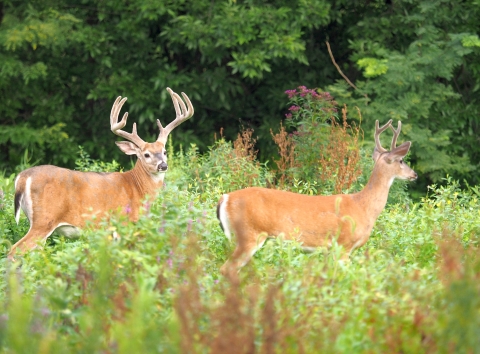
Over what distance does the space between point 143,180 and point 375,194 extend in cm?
214

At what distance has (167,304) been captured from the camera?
4.11 meters

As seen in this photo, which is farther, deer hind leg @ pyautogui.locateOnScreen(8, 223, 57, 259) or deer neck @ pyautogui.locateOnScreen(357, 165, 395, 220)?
deer hind leg @ pyautogui.locateOnScreen(8, 223, 57, 259)

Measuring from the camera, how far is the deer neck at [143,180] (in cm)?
751

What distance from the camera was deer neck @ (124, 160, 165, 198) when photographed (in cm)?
751

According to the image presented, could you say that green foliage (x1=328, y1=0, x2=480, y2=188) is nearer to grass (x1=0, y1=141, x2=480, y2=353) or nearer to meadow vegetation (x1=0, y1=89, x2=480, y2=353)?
meadow vegetation (x1=0, y1=89, x2=480, y2=353)

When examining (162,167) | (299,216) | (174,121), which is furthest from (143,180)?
(299,216)

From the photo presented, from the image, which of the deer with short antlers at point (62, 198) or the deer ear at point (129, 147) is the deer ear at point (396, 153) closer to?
the deer with short antlers at point (62, 198)

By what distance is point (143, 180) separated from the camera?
303 inches

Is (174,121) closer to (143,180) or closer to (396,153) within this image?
(143,180)

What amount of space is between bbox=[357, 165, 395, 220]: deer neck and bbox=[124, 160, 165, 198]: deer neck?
1.91 m

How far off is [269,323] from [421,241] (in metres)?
3.06

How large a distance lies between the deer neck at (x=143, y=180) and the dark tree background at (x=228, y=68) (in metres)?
4.04

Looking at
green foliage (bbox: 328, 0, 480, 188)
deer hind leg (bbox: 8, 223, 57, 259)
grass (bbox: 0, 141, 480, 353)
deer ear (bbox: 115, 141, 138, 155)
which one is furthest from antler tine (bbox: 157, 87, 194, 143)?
green foliage (bbox: 328, 0, 480, 188)

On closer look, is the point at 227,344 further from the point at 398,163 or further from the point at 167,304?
the point at 398,163
